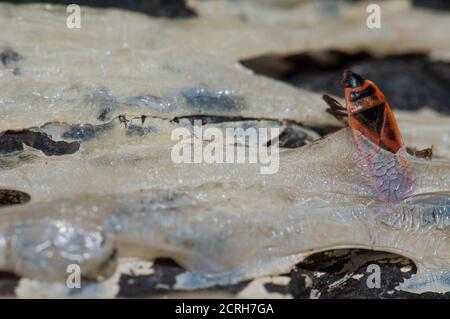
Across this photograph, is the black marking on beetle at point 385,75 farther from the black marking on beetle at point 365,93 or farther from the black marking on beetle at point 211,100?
the black marking on beetle at point 365,93

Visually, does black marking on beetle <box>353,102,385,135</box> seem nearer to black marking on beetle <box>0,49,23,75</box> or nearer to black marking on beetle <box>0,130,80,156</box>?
black marking on beetle <box>0,130,80,156</box>

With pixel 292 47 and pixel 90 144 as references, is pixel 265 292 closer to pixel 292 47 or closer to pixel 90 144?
pixel 90 144

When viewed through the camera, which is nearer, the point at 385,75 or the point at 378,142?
the point at 378,142

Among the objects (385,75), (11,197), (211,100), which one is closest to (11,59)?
(11,197)

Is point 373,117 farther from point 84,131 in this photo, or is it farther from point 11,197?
point 11,197

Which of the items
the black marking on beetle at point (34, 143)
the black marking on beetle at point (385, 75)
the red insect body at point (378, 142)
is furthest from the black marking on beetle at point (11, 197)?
the black marking on beetle at point (385, 75)

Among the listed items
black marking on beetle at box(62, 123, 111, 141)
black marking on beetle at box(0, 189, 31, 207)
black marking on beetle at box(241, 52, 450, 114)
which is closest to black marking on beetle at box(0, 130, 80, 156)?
black marking on beetle at box(62, 123, 111, 141)
